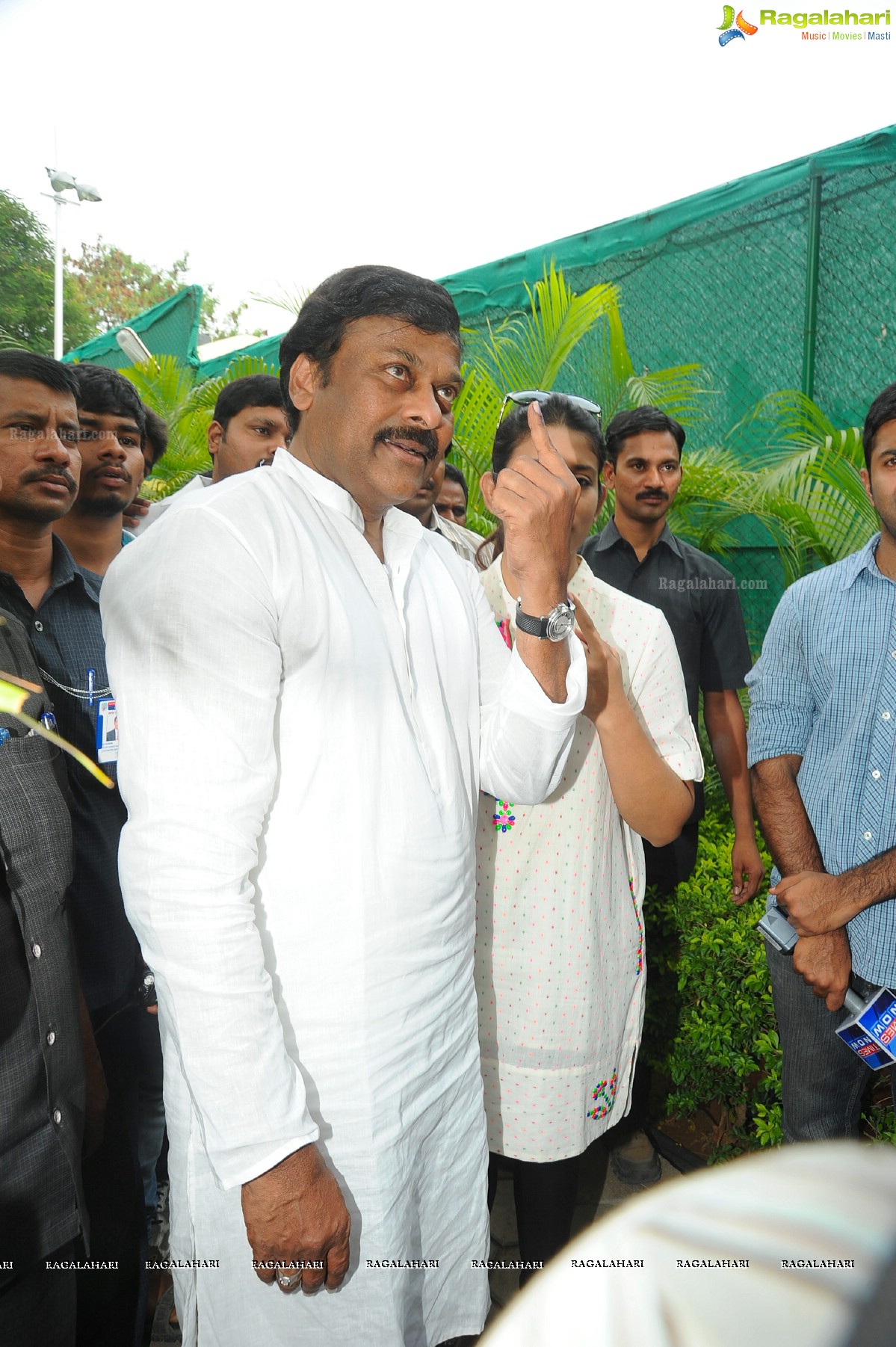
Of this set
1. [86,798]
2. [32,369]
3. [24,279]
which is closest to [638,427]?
[32,369]

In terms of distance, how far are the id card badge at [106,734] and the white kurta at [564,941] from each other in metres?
0.84

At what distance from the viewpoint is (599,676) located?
1.73 m

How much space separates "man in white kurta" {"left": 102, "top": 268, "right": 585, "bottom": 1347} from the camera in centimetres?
114

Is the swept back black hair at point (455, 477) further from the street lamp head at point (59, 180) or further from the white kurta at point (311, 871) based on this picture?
the street lamp head at point (59, 180)

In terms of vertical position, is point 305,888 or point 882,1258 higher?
point 882,1258

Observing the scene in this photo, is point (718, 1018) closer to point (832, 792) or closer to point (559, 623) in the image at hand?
point (832, 792)

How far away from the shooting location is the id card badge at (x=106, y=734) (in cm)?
197

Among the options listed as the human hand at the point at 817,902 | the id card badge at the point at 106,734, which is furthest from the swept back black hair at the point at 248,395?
the human hand at the point at 817,902

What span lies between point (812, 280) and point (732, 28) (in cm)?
123

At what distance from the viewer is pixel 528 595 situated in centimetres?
153

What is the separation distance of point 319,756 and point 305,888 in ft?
0.63

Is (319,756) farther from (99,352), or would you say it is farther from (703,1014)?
(99,352)

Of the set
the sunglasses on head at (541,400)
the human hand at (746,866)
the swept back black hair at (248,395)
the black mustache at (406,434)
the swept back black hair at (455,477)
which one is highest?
the swept back black hair at (248,395)

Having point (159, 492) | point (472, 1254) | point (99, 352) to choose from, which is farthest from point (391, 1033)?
point (99, 352)
